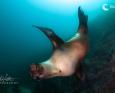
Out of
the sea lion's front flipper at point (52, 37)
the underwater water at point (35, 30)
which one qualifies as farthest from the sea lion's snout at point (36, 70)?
the underwater water at point (35, 30)

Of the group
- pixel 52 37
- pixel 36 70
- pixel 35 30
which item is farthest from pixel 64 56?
pixel 35 30

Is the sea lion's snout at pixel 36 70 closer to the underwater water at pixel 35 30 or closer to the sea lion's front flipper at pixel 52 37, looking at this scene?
the sea lion's front flipper at pixel 52 37

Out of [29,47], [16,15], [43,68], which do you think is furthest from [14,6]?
[43,68]

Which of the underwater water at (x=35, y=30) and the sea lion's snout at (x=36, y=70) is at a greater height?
the underwater water at (x=35, y=30)

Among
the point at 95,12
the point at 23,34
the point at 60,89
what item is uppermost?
the point at 95,12

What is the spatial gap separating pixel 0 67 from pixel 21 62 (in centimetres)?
31

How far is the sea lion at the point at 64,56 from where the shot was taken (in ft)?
6.58

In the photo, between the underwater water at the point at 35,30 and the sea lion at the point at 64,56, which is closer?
the sea lion at the point at 64,56

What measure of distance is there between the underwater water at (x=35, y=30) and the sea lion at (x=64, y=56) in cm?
90

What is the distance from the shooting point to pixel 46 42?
3.49 metres

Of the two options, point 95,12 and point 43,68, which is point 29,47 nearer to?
point 95,12

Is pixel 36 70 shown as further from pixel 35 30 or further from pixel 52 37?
pixel 35 30

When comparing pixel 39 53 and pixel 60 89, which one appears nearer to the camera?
pixel 60 89

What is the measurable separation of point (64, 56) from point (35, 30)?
4.66ft
